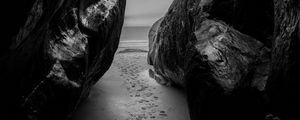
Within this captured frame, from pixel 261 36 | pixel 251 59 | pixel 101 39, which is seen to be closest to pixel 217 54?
pixel 251 59

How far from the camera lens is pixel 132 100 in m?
4.24

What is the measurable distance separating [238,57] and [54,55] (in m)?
1.65

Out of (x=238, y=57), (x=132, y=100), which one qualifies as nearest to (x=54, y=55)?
(x=238, y=57)

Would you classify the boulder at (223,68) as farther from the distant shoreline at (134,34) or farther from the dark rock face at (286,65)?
the distant shoreline at (134,34)

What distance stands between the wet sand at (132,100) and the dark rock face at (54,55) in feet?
2.53

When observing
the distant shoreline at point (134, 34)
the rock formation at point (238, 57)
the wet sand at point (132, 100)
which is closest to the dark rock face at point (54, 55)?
the wet sand at point (132, 100)

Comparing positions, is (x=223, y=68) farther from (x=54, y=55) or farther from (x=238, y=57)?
(x=54, y=55)

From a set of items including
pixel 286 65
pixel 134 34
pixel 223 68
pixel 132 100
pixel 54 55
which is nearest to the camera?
pixel 286 65

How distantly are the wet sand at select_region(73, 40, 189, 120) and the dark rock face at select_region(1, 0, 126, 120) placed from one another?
77 centimetres

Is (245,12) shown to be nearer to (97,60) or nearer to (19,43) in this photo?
(97,60)

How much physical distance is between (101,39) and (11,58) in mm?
1199

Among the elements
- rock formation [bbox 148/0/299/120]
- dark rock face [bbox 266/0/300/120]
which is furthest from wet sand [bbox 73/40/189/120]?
dark rock face [bbox 266/0/300/120]

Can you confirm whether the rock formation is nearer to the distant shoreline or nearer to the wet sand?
the wet sand

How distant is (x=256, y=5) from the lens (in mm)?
2965
